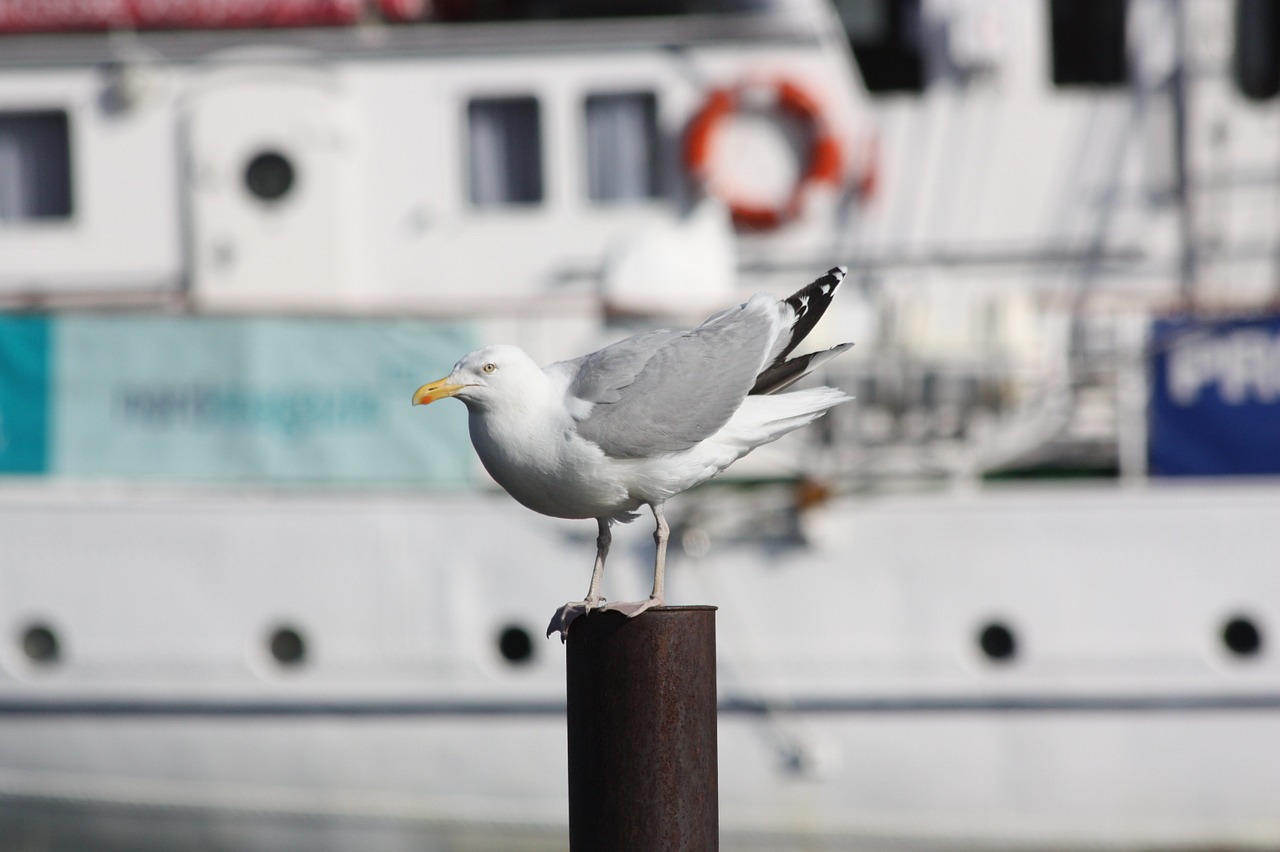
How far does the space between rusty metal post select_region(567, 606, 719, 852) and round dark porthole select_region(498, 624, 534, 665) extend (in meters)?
4.15

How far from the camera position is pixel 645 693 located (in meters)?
2.79

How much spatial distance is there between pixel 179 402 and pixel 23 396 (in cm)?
69

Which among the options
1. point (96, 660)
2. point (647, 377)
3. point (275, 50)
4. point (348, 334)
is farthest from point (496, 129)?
point (647, 377)

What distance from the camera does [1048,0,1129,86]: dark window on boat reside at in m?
8.38

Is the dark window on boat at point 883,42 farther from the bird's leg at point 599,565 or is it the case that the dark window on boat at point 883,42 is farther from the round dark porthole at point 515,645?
the bird's leg at point 599,565

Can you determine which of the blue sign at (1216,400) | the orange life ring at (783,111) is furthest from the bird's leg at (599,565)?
the orange life ring at (783,111)

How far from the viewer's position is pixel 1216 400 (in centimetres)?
687

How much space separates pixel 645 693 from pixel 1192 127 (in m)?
6.26

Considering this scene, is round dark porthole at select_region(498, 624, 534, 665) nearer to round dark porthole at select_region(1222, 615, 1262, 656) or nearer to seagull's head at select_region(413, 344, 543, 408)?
round dark porthole at select_region(1222, 615, 1262, 656)

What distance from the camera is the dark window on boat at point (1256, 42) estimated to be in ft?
26.7

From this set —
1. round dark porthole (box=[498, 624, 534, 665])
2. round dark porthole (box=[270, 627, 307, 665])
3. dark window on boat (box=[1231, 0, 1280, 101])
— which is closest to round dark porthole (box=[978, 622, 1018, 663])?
round dark porthole (box=[498, 624, 534, 665])

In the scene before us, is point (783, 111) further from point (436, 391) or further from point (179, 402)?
point (436, 391)

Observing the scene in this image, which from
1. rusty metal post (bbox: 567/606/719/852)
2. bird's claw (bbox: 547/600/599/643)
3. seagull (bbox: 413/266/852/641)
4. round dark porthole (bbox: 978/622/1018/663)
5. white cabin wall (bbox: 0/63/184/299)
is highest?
white cabin wall (bbox: 0/63/184/299)

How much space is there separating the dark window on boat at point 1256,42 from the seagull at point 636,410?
5762 mm
